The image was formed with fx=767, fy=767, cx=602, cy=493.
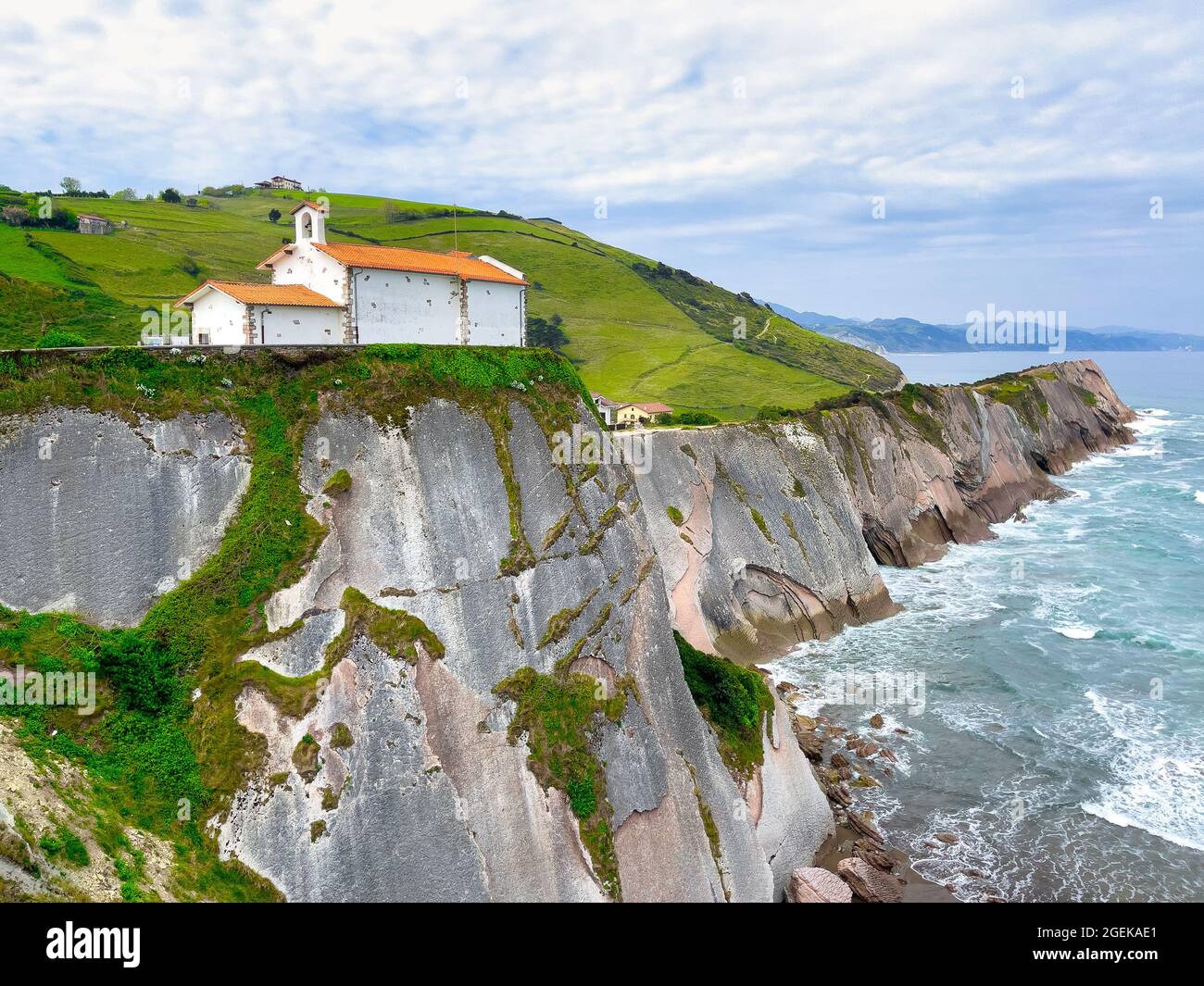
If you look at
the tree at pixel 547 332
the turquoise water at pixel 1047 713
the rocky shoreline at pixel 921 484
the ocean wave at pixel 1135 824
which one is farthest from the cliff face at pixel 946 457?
the tree at pixel 547 332

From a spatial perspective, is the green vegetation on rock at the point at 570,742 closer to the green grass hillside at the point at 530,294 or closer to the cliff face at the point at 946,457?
the green grass hillside at the point at 530,294

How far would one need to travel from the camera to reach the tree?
13488cm

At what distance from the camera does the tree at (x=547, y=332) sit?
13488cm

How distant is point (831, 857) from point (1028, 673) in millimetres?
21612

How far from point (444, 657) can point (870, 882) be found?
58.0 feet

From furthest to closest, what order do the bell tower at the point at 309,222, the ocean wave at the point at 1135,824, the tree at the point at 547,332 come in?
the tree at the point at 547,332
the bell tower at the point at 309,222
the ocean wave at the point at 1135,824

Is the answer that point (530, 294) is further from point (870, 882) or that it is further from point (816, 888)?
point (816, 888)

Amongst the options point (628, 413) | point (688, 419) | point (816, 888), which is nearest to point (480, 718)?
point (816, 888)

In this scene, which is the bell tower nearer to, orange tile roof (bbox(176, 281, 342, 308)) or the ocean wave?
orange tile roof (bbox(176, 281, 342, 308))

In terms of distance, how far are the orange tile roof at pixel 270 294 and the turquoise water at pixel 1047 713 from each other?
31886mm

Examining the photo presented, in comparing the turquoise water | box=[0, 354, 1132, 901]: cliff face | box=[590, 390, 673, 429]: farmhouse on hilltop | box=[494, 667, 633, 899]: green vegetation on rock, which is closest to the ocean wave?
the turquoise water

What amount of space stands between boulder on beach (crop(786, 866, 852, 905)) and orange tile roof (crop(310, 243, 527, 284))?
96.0 ft

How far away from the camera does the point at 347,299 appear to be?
33.1 meters

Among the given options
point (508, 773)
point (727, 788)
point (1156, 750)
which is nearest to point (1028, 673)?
point (1156, 750)
